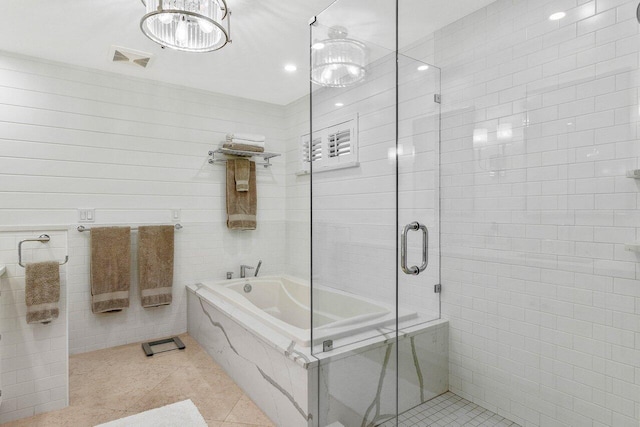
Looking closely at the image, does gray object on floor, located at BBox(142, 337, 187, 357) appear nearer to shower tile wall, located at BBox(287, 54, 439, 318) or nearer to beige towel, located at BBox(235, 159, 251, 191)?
beige towel, located at BBox(235, 159, 251, 191)

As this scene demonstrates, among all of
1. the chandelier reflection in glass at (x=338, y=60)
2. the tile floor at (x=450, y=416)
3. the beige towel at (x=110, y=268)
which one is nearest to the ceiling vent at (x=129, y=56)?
the beige towel at (x=110, y=268)

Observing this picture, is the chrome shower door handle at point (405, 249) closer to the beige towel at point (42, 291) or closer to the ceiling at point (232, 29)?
the ceiling at point (232, 29)

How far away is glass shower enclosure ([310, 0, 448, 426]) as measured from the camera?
1.81 meters

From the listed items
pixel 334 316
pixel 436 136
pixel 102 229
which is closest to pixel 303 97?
pixel 436 136

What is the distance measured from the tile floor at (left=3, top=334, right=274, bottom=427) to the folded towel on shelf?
6.42 feet

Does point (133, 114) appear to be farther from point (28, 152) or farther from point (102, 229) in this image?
point (102, 229)

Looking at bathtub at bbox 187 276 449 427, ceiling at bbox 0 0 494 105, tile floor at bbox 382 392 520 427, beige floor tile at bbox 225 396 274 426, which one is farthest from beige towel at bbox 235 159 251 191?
tile floor at bbox 382 392 520 427

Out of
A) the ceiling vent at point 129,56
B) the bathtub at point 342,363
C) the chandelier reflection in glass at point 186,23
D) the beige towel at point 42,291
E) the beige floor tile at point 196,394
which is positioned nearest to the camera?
the chandelier reflection in glass at point 186,23

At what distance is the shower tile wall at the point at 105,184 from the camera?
2119mm

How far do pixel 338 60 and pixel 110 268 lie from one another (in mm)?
2502

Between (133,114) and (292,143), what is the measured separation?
5.14 ft

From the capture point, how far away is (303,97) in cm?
379

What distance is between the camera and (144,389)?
2.45m

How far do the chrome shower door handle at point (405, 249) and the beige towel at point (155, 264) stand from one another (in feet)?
7.62
